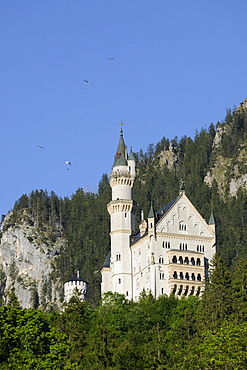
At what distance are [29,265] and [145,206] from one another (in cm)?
2679

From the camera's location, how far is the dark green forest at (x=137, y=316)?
61625mm

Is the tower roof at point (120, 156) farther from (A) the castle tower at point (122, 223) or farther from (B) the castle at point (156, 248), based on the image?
(B) the castle at point (156, 248)

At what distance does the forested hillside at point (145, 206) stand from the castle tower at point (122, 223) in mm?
33751

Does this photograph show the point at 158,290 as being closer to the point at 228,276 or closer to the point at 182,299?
the point at 182,299

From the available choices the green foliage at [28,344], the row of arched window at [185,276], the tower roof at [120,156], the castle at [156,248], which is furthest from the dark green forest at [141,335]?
the tower roof at [120,156]

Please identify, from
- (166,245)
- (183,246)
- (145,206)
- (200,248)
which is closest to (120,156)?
(166,245)

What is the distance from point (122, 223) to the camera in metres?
113

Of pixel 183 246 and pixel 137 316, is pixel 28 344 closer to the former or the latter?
pixel 137 316

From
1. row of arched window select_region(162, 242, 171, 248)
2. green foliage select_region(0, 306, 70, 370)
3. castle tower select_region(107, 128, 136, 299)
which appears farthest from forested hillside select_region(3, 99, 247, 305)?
green foliage select_region(0, 306, 70, 370)

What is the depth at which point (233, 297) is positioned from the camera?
86.2m

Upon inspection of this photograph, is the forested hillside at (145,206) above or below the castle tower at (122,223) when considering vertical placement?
above

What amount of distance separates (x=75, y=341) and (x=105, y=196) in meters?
110

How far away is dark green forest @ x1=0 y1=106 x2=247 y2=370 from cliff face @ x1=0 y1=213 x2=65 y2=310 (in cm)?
185

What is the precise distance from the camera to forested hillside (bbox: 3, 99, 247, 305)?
157875 mm
